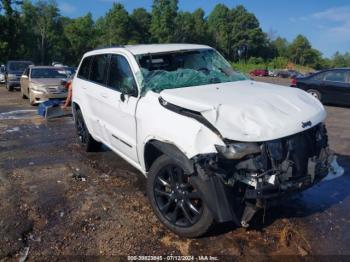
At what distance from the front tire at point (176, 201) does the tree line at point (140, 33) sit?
45.6 metres

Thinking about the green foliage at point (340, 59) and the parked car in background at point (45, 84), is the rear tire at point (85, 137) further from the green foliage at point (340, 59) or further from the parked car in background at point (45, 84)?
the green foliage at point (340, 59)

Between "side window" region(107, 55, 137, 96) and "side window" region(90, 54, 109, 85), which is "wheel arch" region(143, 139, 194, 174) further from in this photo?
"side window" region(90, 54, 109, 85)

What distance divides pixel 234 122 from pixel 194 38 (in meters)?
101

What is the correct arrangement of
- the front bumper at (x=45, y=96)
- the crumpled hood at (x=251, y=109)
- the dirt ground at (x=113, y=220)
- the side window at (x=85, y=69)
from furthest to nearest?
the front bumper at (x=45, y=96) → the side window at (x=85, y=69) → the dirt ground at (x=113, y=220) → the crumpled hood at (x=251, y=109)

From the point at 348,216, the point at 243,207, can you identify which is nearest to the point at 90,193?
the point at 243,207

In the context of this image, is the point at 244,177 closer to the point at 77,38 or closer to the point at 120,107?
the point at 120,107

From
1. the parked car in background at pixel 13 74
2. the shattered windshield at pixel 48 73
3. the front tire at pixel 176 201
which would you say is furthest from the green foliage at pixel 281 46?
the front tire at pixel 176 201

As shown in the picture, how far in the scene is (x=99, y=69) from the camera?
6.12m

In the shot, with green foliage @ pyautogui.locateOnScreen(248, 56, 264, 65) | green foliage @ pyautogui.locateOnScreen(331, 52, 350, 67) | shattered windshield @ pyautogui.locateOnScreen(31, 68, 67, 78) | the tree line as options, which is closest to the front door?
shattered windshield @ pyautogui.locateOnScreen(31, 68, 67, 78)

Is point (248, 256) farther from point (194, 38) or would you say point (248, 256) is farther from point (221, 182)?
point (194, 38)

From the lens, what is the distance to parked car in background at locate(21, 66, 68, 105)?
46.4 ft

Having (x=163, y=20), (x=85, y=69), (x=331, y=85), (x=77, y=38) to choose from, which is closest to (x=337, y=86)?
(x=331, y=85)

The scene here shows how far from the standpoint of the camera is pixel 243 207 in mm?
3717

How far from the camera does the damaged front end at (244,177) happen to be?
352cm
